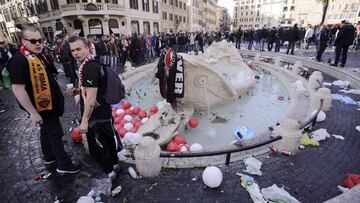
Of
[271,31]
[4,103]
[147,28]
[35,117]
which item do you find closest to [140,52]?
[4,103]

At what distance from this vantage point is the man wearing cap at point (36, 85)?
8.59 ft

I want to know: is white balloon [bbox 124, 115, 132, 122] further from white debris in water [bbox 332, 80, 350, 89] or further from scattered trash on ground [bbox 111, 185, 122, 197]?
white debris in water [bbox 332, 80, 350, 89]

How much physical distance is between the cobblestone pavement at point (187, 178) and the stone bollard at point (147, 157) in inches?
6.1

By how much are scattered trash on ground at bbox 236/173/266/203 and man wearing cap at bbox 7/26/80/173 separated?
9.56 ft

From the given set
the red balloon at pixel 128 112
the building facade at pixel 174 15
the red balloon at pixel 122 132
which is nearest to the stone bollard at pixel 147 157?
the red balloon at pixel 122 132

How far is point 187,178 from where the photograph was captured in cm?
339

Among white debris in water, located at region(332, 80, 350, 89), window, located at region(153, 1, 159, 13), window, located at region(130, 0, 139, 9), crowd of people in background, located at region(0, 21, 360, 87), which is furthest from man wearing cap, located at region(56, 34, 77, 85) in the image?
window, located at region(153, 1, 159, 13)

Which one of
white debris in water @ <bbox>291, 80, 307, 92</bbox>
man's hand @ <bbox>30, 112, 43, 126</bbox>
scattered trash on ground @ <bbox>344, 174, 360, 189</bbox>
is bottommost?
scattered trash on ground @ <bbox>344, 174, 360, 189</bbox>

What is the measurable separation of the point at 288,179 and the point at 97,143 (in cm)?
297

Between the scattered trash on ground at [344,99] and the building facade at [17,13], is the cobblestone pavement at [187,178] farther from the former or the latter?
the building facade at [17,13]

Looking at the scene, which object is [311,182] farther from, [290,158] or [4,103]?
[4,103]

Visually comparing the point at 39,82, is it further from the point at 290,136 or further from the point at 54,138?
the point at 290,136

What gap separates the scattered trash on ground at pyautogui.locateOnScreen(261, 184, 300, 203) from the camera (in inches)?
113

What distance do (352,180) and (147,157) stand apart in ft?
10.0
